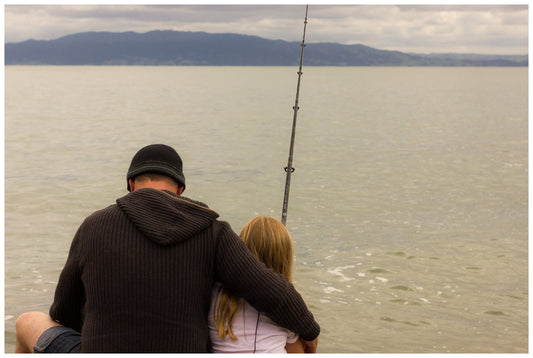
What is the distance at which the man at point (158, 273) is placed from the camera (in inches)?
98.0

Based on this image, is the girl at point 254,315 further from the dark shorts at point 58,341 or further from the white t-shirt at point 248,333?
the dark shorts at point 58,341

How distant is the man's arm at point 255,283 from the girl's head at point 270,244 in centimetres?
12

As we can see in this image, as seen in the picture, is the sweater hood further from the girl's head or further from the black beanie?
the girl's head

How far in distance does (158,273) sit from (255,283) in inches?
14.6

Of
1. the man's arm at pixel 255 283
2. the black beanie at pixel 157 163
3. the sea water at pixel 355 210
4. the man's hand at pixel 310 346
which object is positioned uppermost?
the black beanie at pixel 157 163

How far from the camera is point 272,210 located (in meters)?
12.7

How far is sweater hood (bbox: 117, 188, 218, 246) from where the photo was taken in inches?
97.9

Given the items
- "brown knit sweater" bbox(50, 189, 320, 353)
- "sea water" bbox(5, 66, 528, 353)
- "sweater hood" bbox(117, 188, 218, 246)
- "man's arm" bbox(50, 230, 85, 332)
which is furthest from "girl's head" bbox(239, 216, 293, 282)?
"sea water" bbox(5, 66, 528, 353)

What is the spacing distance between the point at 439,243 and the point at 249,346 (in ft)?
25.1

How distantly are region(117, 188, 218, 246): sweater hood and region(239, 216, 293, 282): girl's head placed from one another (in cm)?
34

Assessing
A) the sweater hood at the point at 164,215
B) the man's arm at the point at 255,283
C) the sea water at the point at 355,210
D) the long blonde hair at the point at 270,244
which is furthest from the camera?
the sea water at the point at 355,210

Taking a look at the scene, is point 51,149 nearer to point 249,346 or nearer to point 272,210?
point 272,210

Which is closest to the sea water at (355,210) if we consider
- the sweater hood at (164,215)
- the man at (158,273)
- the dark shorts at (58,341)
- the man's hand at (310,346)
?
the man's hand at (310,346)

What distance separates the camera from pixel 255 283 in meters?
2.64
